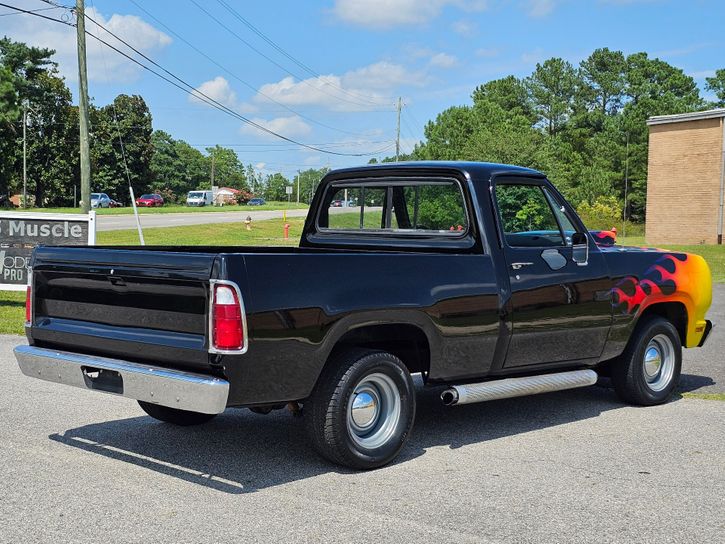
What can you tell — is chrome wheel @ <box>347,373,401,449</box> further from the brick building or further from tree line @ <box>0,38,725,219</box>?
tree line @ <box>0,38,725,219</box>

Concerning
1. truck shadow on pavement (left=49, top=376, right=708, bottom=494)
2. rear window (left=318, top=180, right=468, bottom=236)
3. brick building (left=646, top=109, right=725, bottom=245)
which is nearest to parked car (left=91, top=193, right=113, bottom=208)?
brick building (left=646, top=109, right=725, bottom=245)

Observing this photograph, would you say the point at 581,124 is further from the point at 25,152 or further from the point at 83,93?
the point at 83,93

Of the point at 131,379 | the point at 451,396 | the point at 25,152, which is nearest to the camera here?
the point at 131,379

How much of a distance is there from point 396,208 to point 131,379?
280 centimetres

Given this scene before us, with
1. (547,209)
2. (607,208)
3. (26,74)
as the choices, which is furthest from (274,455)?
(26,74)

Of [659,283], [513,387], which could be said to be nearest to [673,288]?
[659,283]

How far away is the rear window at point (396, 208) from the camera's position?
21.6ft

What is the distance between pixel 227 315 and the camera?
468 centimetres

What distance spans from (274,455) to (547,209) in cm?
282

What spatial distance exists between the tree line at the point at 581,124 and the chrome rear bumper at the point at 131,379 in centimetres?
4503

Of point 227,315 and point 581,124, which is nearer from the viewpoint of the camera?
point 227,315

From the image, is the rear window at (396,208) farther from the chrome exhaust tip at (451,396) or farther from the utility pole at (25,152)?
the utility pole at (25,152)

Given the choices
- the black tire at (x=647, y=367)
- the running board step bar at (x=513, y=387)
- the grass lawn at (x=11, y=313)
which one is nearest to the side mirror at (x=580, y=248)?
the running board step bar at (x=513, y=387)

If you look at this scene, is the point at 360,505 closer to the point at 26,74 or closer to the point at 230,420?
the point at 230,420
